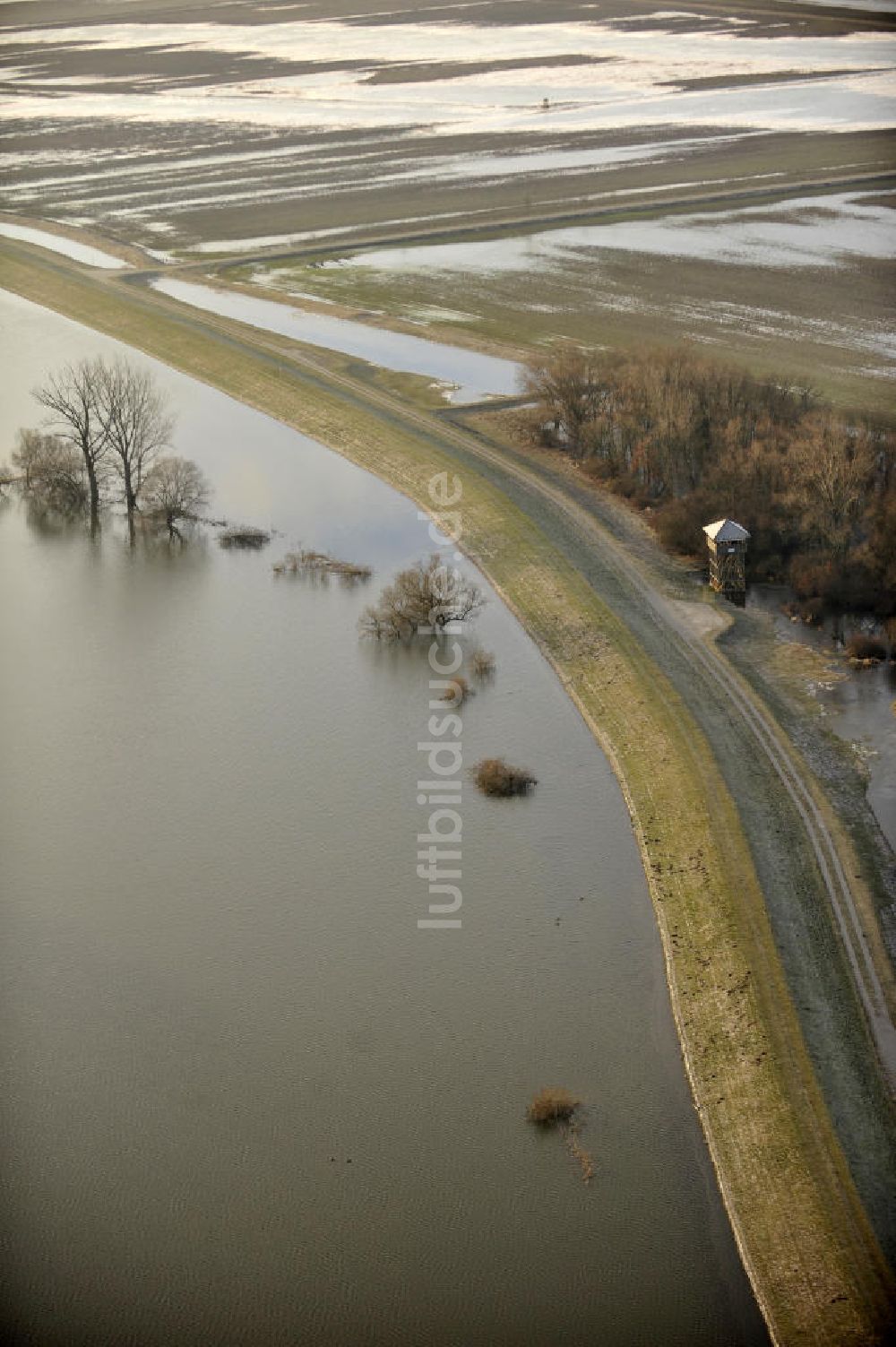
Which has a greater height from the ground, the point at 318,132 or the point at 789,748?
the point at 318,132

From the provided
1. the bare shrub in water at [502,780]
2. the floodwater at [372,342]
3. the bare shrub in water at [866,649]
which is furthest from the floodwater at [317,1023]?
the floodwater at [372,342]

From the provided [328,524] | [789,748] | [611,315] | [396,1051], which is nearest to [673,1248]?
[396,1051]

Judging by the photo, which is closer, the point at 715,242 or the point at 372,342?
the point at 372,342

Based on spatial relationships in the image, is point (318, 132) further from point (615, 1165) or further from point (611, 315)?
point (615, 1165)

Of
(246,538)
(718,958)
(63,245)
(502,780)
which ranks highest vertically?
(63,245)

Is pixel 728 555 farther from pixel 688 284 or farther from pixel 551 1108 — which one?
pixel 688 284

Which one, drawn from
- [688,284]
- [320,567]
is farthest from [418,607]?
[688,284]
